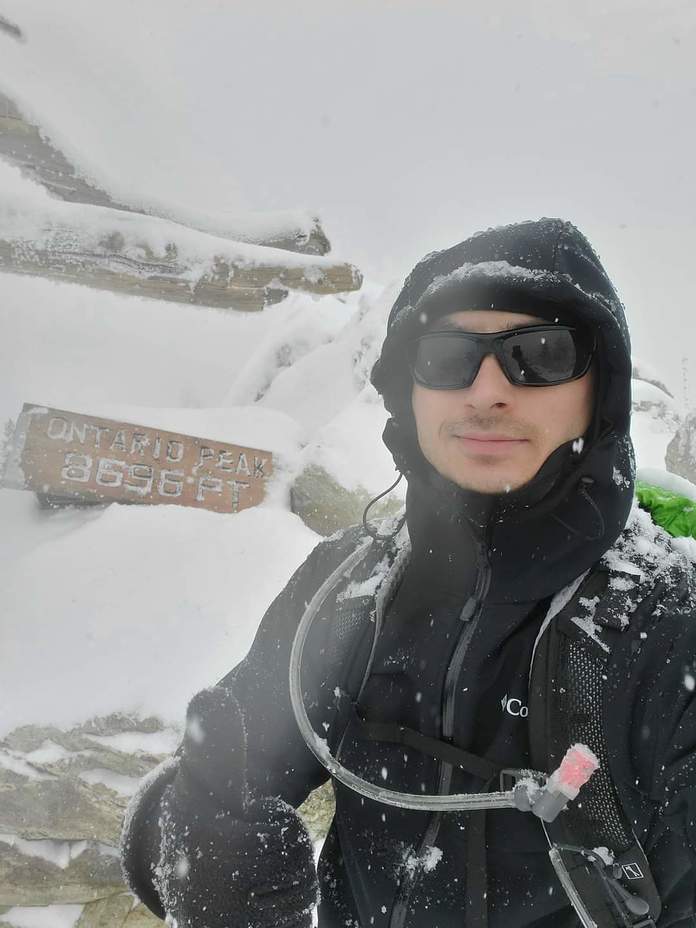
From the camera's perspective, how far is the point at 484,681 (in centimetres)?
144

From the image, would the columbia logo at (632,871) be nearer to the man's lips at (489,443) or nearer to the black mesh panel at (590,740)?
the black mesh panel at (590,740)

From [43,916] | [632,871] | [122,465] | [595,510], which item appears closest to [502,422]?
[595,510]

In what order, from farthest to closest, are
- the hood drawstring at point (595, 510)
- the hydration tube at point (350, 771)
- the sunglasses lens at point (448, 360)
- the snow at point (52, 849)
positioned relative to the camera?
the snow at point (52, 849) < the sunglasses lens at point (448, 360) < the hood drawstring at point (595, 510) < the hydration tube at point (350, 771)

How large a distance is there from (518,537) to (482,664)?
325 mm

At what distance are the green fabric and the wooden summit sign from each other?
522cm

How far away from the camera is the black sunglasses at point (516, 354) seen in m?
1.49

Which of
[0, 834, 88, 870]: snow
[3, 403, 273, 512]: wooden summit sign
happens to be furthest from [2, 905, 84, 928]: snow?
[3, 403, 273, 512]: wooden summit sign

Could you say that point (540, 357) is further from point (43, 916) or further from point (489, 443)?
point (43, 916)

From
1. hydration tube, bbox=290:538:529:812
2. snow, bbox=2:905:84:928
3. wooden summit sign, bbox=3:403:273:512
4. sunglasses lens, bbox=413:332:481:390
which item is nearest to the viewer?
hydration tube, bbox=290:538:529:812

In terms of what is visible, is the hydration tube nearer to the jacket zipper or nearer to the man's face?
the jacket zipper

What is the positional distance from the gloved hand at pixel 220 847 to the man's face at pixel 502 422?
0.82 metres

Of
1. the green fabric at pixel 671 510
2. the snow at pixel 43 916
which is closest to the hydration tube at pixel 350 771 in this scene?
the green fabric at pixel 671 510

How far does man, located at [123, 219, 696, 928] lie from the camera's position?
1.22 meters

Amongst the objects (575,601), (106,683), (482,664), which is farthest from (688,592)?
(106,683)
